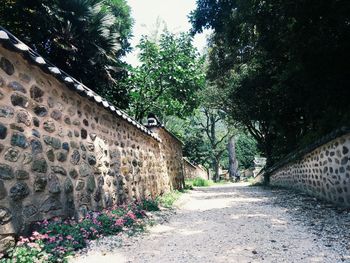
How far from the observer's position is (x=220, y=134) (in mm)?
35625

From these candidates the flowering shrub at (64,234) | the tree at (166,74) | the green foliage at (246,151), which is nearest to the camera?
the flowering shrub at (64,234)

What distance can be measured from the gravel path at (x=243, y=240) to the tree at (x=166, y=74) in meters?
7.08

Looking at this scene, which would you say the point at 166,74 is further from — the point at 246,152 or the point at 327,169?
the point at 246,152

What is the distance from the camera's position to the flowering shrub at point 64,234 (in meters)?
2.84

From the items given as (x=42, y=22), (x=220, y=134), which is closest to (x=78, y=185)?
(x=42, y=22)

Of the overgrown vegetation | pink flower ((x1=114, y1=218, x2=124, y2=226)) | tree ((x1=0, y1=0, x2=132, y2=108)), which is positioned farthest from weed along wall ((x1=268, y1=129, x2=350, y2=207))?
tree ((x1=0, y1=0, x2=132, y2=108))

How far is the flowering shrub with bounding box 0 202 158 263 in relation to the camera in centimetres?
284

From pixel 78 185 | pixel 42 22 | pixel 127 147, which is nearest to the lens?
pixel 78 185

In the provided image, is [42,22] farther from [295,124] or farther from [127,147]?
[295,124]

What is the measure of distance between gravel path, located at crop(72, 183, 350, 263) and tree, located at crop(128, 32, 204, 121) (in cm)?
708

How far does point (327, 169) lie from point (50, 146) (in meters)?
5.61

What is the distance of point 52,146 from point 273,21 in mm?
5909

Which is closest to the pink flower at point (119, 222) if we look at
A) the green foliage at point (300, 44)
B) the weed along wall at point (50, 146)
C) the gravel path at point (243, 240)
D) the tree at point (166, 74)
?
the gravel path at point (243, 240)

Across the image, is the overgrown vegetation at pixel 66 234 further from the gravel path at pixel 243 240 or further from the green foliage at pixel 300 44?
the green foliage at pixel 300 44
